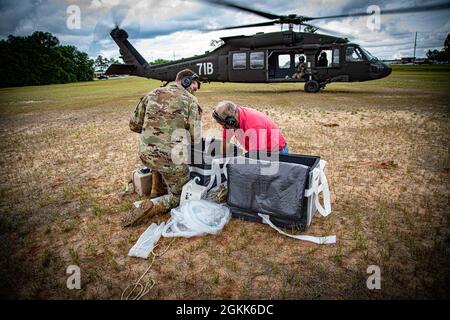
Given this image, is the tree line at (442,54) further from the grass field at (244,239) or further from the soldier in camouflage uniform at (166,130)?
the soldier in camouflage uniform at (166,130)

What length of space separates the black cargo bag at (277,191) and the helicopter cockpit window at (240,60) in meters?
13.0

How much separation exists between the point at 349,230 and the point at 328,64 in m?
13.1

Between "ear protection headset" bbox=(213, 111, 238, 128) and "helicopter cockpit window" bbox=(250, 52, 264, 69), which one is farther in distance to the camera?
"helicopter cockpit window" bbox=(250, 52, 264, 69)

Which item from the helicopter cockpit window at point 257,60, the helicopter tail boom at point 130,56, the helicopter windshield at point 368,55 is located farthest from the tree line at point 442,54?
the helicopter tail boom at point 130,56

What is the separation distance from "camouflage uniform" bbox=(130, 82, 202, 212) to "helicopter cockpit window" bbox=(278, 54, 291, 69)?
521 inches

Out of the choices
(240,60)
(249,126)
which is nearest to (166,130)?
(249,126)

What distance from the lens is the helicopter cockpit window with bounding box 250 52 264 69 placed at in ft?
48.1

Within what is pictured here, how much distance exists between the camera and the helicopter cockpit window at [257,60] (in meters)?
14.6

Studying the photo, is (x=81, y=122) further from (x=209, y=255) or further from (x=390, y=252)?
(x=390, y=252)

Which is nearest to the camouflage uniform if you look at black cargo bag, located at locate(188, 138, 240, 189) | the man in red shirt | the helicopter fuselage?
black cargo bag, located at locate(188, 138, 240, 189)

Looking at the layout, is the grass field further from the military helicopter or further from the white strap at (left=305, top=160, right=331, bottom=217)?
the military helicopter

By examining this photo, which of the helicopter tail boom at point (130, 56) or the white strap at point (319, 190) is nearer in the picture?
the white strap at point (319, 190)
